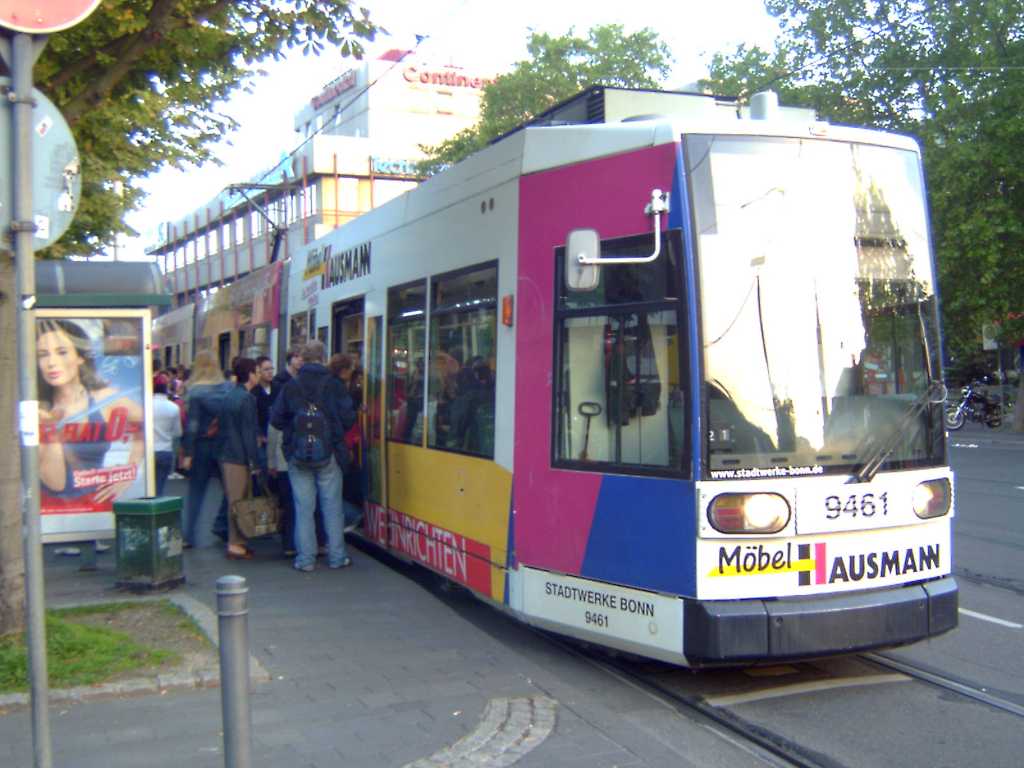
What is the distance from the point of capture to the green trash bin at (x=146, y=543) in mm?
7746

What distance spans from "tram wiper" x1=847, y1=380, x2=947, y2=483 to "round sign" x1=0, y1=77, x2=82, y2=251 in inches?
150

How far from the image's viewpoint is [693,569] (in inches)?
204

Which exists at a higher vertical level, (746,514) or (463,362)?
(463,362)

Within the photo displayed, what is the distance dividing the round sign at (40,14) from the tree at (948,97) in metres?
24.0

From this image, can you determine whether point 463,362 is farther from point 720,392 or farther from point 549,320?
point 720,392

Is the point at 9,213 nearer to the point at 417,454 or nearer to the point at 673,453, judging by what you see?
the point at 673,453

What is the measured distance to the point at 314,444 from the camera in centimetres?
860

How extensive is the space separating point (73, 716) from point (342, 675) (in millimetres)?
1359

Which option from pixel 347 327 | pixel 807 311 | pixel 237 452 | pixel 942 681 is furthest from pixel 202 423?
pixel 942 681

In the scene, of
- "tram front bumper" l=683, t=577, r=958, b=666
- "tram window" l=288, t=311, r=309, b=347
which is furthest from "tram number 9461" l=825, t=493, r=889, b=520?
"tram window" l=288, t=311, r=309, b=347

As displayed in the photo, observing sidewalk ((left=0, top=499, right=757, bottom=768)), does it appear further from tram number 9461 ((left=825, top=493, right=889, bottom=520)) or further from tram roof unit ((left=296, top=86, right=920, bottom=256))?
tram roof unit ((left=296, top=86, right=920, bottom=256))

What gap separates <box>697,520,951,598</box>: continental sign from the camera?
5184 millimetres

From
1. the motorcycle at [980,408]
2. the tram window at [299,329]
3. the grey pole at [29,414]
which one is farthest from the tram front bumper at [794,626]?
the motorcycle at [980,408]

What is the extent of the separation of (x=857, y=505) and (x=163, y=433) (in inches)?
268
